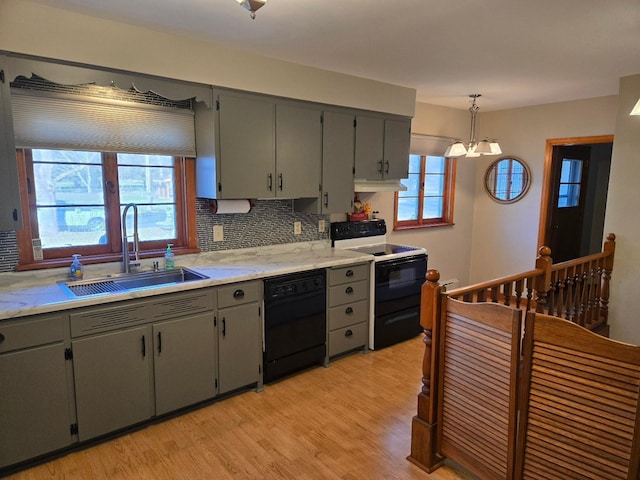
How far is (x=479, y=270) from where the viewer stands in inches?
229

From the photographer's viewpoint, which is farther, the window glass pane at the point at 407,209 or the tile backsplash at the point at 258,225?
the window glass pane at the point at 407,209

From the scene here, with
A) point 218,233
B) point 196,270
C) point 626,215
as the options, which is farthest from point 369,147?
point 626,215

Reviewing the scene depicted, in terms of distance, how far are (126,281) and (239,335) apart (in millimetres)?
855

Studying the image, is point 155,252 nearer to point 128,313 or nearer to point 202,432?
point 128,313

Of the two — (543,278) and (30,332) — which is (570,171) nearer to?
(543,278)

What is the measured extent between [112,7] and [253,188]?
1.44 m

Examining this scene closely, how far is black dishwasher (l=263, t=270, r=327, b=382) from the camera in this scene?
124 inches

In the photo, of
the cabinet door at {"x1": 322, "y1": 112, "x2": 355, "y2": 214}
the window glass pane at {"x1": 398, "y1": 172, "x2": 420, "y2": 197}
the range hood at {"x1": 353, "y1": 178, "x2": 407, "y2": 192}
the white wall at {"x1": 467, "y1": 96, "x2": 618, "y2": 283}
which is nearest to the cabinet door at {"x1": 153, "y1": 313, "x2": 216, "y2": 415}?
the cabinet door at {"x1": 322, "y1": 112, "x2": 355, "y2": 214}

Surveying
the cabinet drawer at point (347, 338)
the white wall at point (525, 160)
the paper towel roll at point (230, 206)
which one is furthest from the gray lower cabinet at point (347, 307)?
the white wall at point (525, 160)

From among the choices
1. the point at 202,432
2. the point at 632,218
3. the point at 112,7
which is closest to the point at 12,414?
the point at 202,432

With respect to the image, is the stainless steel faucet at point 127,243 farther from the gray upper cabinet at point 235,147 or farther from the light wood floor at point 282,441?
the light wood floor at point 282,441

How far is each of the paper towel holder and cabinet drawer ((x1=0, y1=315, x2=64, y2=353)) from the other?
4.57ft

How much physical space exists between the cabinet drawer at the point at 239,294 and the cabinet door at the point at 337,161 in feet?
3.43

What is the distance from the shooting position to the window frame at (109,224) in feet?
8.75
